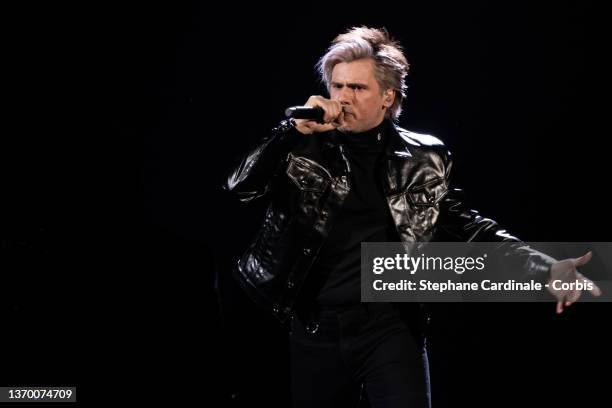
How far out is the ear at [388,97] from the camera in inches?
95.8

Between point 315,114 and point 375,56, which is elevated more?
point 375,56

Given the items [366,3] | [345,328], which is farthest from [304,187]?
[366,3]

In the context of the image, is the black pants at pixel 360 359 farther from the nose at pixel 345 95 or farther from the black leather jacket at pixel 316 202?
the nose at pixel 345 95

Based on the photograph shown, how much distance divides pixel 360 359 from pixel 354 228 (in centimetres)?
42

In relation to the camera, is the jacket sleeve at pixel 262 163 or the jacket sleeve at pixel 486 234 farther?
the jacket sleeve at pixel 486 234

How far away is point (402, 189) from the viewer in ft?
7.56

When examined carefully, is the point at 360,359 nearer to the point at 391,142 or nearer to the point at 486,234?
the point at 486,234

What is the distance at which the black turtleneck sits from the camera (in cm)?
218

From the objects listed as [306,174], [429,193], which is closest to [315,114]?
[306,174]

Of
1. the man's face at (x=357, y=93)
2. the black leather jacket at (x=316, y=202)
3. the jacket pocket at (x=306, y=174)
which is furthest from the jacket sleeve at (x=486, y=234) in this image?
the jacket pocket at (x=306, y=174)

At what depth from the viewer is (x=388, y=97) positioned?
245 centimetres

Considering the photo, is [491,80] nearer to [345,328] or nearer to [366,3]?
[366,3]

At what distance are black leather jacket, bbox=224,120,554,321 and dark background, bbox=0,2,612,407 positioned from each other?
0.31m

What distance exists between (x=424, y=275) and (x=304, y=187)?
1.71ft
